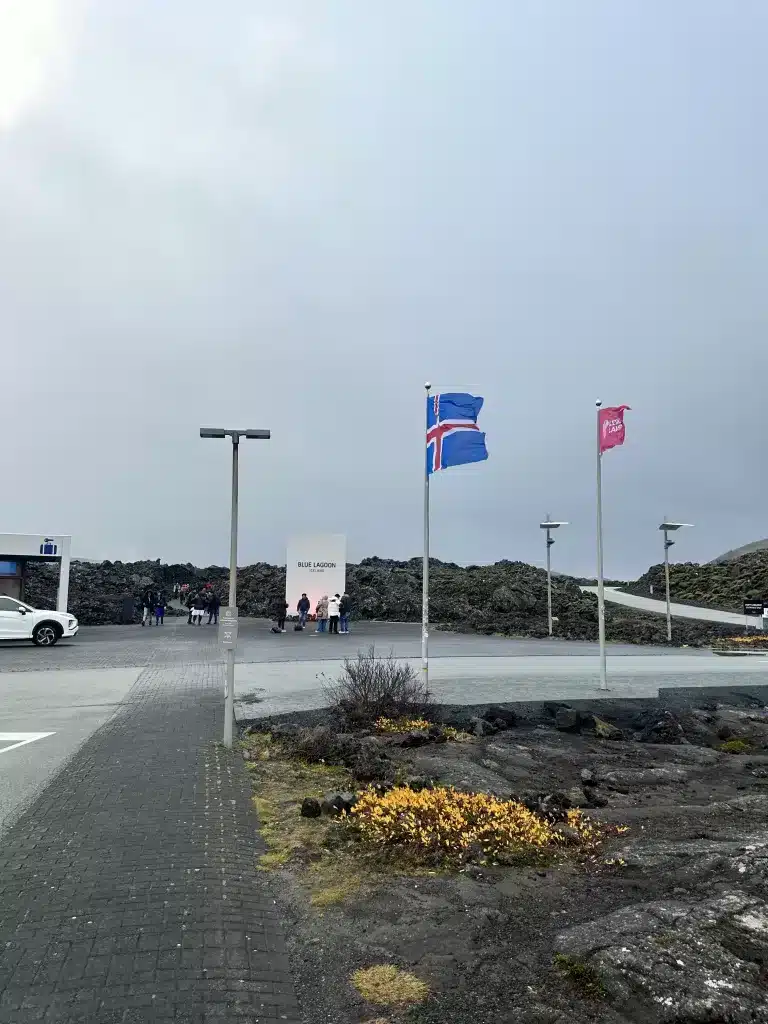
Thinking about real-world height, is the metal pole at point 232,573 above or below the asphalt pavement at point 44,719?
above

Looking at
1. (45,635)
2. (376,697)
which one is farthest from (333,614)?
(376,697)

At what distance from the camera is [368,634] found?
3372cm

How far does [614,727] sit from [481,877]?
305 inches

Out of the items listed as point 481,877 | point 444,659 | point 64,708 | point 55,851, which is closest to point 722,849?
point 481,877

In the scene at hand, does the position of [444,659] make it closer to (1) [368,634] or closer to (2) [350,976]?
(1) [368,634]

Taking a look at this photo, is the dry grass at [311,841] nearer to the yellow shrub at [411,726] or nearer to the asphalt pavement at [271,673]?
the asphalt pavement at [271,673]

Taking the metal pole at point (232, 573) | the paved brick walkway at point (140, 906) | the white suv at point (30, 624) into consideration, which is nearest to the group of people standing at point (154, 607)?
the white suv at point (30, 624)

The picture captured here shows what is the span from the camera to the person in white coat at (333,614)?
33.1 m

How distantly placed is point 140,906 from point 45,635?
2471cm

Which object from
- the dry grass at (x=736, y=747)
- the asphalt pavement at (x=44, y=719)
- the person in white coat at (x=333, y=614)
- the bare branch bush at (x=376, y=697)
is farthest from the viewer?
the person in white coat at (x=333, y=614)

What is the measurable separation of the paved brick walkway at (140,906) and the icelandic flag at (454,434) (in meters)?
8.83

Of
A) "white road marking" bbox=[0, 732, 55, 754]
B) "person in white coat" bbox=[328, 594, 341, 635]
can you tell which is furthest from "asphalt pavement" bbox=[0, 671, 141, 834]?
"person in white coat" bbox=[328, 594, 341, 635]

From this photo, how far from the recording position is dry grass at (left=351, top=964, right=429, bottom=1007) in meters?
3.60

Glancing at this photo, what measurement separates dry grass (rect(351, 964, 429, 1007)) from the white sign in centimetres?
3107
